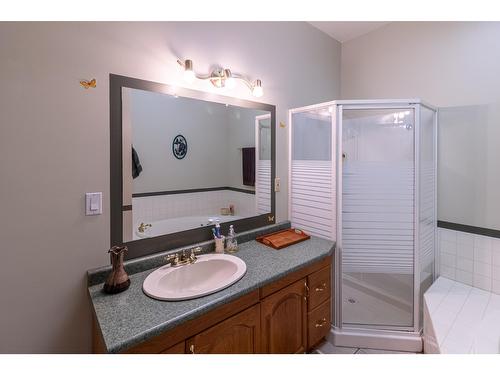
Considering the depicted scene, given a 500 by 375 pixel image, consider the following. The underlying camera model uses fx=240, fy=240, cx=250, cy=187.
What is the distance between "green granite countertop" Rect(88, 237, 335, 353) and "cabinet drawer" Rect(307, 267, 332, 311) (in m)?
0.17

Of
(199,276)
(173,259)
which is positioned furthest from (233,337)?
(173,259)

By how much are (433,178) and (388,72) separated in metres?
1.07

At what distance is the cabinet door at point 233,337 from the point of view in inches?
A: 41.0

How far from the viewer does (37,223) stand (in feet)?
3.55

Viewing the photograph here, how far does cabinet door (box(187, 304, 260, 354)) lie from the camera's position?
41.0 inches

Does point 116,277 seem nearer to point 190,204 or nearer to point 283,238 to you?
point 190,204

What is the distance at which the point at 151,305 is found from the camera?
1020 mm

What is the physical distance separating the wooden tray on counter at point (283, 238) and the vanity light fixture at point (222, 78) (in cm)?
108

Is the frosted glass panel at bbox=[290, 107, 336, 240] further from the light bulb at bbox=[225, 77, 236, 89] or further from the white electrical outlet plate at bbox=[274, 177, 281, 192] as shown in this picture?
the light bulb at bbox=[225, 77, 236, 89]

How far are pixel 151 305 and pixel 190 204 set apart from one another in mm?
706

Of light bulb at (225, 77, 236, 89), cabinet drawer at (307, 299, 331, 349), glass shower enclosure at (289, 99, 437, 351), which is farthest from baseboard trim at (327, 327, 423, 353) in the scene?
light bulb at (225, 77, 236, 89)

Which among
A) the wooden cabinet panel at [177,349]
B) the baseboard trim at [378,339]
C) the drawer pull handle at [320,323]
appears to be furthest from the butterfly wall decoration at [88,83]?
the baseboard trim at [378,339]
